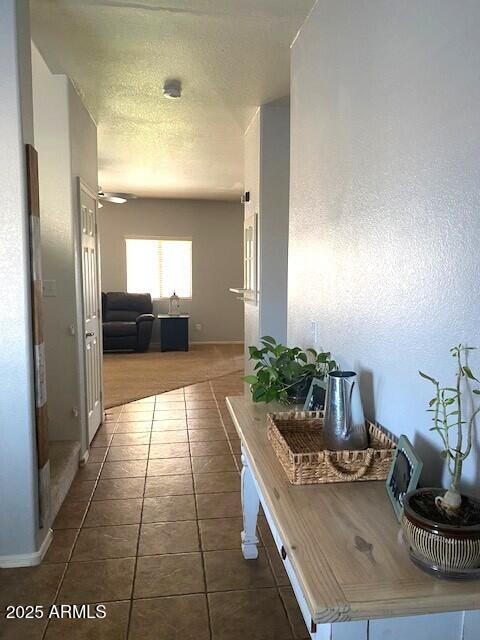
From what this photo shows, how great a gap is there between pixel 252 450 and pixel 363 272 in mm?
714

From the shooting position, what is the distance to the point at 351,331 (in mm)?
1787

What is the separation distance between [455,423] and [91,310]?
320 centimetres

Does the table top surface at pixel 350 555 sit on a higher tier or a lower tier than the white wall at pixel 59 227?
lower

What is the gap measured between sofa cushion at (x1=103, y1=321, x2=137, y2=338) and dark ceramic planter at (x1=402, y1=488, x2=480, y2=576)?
7.07 meters

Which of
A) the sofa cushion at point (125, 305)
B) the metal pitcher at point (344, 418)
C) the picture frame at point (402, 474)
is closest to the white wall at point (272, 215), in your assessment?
the metal pitcher at point (344, 418)

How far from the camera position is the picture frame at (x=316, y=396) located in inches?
70.4

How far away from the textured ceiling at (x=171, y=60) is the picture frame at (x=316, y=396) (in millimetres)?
1763

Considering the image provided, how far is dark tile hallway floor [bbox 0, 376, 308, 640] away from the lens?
1771 millimetres

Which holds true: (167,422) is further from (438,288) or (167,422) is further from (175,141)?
(438,288)

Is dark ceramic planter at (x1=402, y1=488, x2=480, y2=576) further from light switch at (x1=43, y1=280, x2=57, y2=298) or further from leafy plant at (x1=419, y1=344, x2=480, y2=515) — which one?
light switch at (x1=43, y1=280, x2=57, y2=298)

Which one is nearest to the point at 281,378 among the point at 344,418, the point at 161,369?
the point at 344,418

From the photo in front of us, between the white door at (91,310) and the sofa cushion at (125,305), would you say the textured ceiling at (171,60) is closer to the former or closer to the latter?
the white door at (91,310)

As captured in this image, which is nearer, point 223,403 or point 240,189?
point 223,403

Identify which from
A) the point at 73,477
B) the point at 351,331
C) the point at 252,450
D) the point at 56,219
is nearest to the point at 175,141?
the point at 56,219
